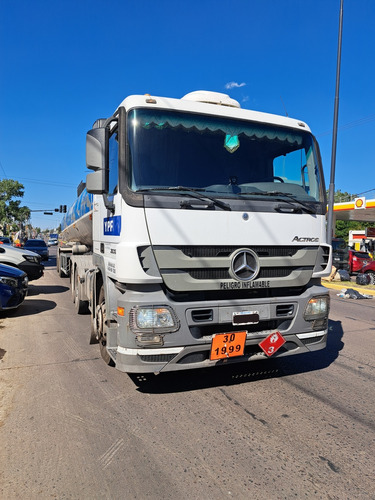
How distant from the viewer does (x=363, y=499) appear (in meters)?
2.31

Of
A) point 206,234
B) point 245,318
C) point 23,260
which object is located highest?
point 206,234

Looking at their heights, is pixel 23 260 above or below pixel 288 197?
below

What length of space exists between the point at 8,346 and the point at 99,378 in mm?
2130

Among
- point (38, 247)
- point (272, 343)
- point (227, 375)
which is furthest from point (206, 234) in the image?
point (38, 247)

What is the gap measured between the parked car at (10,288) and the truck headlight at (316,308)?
5826 mm

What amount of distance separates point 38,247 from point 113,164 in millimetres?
22557

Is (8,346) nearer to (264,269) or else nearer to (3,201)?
(264,269)

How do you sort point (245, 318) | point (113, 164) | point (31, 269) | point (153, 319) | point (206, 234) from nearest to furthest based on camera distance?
point (153, 319), point (206, 234), point (245, 318), point (113, 164), point (31, 269)

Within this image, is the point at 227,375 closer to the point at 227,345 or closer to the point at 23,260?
the point at 227,345

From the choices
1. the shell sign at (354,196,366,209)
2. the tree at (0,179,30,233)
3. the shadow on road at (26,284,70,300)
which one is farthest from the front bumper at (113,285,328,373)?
the tree at (0,179,30,233)

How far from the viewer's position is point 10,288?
720cm

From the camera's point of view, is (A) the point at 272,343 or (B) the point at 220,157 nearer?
(A) the point at 272,343

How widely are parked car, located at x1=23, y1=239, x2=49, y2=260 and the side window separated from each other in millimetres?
21147

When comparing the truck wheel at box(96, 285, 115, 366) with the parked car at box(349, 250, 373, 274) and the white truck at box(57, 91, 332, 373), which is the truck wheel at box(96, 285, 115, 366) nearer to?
the white truck at box(57, 91, 332, 373)
